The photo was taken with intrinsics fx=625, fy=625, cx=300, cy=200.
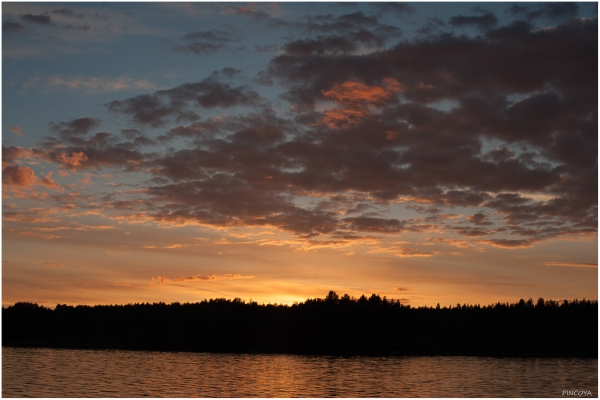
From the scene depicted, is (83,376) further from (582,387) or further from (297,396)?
(582,387)

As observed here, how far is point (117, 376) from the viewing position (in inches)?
3947

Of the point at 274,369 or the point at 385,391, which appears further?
the point at 274,369

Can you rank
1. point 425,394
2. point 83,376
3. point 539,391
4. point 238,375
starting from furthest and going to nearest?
1. point 238,375
2. point 83,376
3. point 539,391
4. point 425,394

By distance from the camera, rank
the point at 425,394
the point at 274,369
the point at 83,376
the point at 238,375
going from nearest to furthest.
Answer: the point at 425,394, the point at 83,376, the point at 238,375, the point at 274,369

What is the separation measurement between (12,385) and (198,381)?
25978mm

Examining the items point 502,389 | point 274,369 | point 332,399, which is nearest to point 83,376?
point 274,369

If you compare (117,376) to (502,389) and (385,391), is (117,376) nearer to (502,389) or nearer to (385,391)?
(385,391)

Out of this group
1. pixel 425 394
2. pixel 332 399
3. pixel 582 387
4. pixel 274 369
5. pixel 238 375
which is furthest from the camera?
pixel 274 369

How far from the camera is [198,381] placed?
94375mm

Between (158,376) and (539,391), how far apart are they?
58.5 meters

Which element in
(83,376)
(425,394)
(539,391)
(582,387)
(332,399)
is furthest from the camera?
(83,376)

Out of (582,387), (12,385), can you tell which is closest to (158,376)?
(12,385)

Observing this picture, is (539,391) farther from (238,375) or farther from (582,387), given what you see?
(238,375)

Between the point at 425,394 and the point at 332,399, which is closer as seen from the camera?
the point at 332,399
